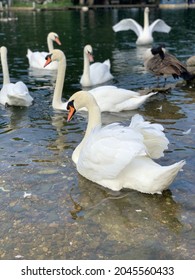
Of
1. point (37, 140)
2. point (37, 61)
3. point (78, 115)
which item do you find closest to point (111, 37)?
point (37, 61)

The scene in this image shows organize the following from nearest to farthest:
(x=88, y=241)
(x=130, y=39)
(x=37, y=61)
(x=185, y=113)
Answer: (x=88, y=241) → (x=185, y=113) → (x=37, y=61) → (x=130, y=39)

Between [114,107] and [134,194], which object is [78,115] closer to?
[114,107]

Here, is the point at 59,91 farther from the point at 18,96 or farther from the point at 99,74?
the point at 99,74

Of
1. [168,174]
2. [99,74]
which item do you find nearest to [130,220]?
[168,174]

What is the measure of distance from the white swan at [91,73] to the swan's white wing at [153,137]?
22.8 feet

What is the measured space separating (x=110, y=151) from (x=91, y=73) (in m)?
7.97

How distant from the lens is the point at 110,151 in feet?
16.4

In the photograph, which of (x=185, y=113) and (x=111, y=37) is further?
(x=111, y=37)

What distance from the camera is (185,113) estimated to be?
9102mm

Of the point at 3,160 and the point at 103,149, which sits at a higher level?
the point at 103,149

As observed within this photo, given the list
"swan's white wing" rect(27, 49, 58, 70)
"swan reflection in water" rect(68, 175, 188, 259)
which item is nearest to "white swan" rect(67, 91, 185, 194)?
"swan reflection in water" rect(68, 175, 188, 259)

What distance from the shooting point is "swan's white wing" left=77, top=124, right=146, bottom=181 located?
4805mm

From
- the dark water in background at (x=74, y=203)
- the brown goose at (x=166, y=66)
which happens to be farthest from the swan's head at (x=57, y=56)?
the brown goose at (x=166, y=66)

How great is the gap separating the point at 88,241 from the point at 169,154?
2735 mm
